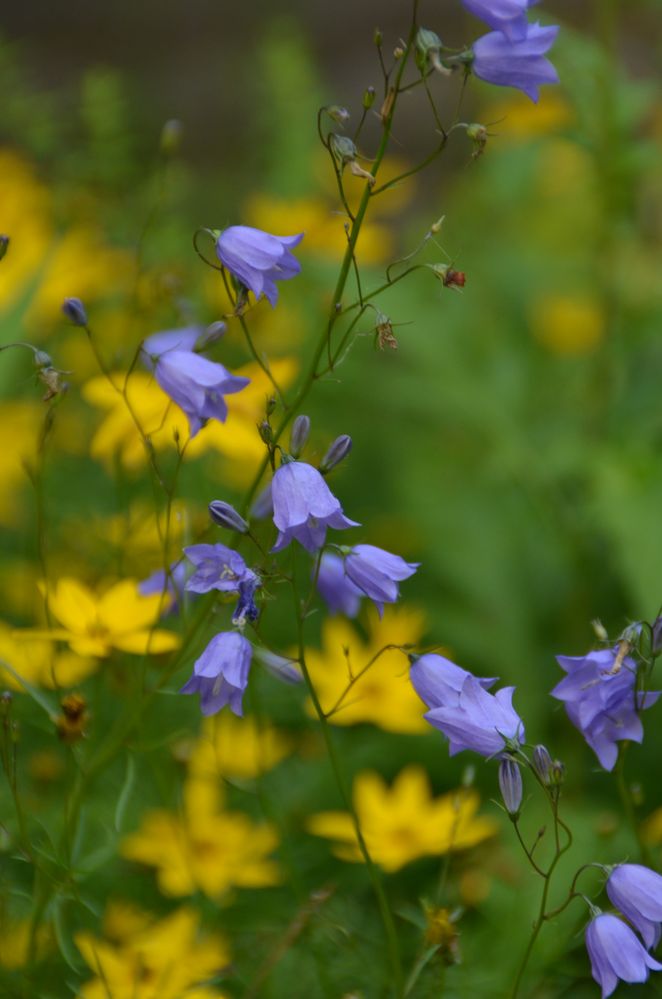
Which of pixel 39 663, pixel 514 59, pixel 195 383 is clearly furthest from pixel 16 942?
pixel 514 59

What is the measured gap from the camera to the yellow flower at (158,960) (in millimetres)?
1097

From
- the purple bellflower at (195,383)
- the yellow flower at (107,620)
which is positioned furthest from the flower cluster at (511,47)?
the yellow flower at (107,620)

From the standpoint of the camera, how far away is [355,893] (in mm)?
1455

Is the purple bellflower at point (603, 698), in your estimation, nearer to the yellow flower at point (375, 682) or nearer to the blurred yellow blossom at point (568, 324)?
the yellow flower at point (375, 682)

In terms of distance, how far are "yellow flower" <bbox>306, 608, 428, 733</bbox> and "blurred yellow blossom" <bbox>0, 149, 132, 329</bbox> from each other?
0.72 m

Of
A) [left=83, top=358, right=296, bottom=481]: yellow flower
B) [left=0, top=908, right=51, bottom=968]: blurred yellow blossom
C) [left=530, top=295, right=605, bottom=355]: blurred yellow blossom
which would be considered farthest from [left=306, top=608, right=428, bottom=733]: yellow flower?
[left=530, top=295, right=605, bottom=355]: blurred yellow blossom

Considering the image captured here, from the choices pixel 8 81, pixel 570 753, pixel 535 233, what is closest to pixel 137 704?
pixel 570 753

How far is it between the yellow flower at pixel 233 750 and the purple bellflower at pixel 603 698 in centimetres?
47

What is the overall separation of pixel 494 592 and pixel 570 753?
1.12ft

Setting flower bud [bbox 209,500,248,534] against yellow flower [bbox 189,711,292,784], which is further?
yellow flower [bbox 189,711,292,784]

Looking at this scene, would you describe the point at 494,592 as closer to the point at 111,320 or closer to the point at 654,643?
the point at 111,320

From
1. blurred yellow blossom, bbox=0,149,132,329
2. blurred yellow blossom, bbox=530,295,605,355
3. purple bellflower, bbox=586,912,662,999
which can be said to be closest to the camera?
purple bellflower, bbox=586,912,662,999

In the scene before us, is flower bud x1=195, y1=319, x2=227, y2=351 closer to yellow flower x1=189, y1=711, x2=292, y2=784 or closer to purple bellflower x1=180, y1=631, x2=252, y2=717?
purple bellflower x1=180, y1=631, x2=252, y2=717

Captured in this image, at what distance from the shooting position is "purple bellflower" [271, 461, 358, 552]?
85cm
